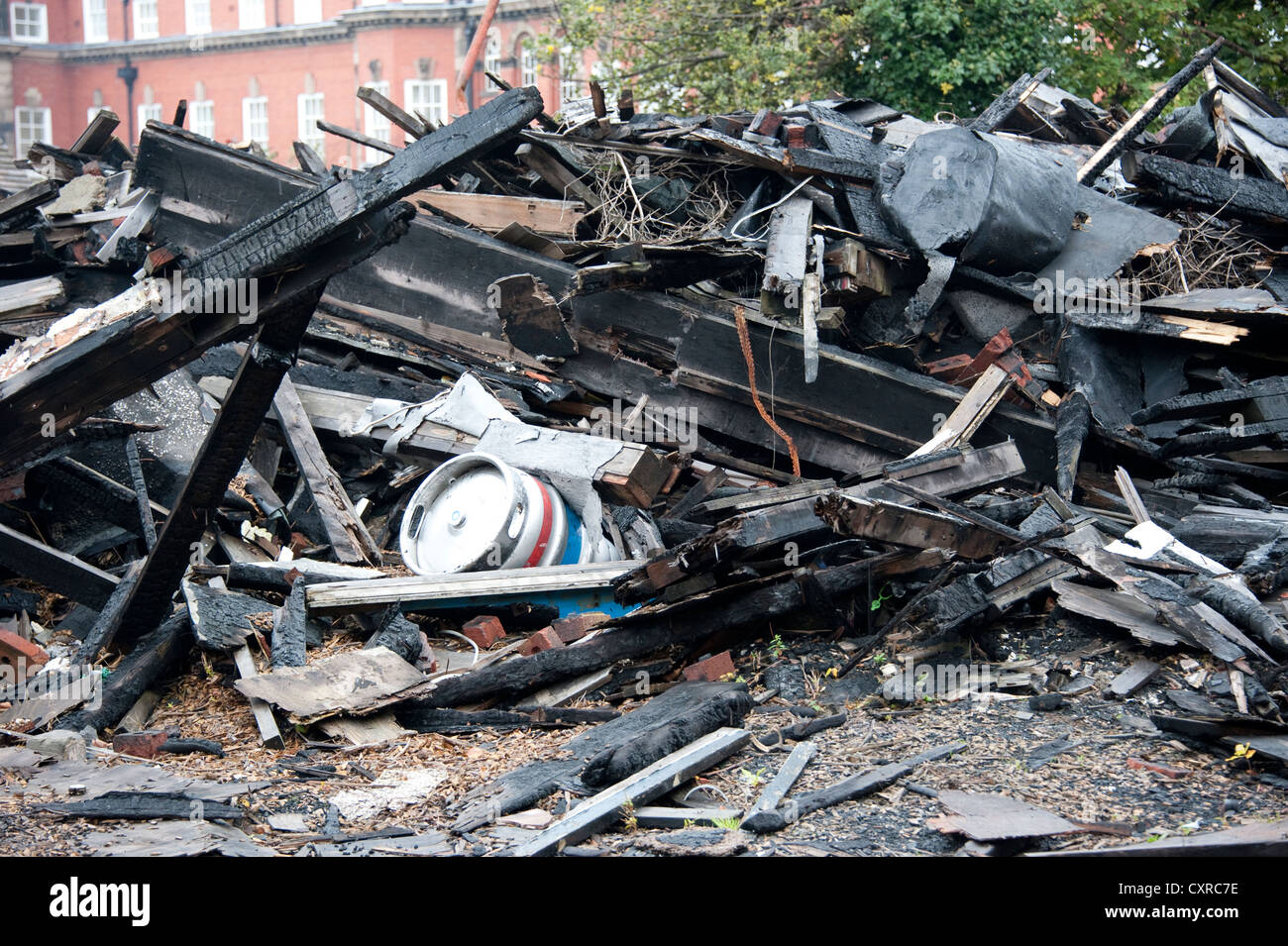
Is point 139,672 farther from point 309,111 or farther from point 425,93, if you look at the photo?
point 309,111

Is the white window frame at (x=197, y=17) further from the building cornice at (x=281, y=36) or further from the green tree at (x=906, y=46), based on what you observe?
the green tree at (x=906, y=46)

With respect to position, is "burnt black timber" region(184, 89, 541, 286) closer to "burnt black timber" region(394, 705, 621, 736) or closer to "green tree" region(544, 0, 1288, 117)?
"burnt black timber" region(394, 705, 621, 736)

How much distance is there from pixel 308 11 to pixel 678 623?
33836 millimetres

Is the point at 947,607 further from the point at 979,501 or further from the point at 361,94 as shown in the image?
the point at 361,94

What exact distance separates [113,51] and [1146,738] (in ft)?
137

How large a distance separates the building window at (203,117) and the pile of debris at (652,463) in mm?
28512

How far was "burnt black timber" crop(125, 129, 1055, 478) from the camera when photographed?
25.1ft

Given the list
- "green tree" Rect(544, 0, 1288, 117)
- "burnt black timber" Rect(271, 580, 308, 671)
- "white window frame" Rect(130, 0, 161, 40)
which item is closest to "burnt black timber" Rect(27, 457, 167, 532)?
"burnt black timber" Rect(271, 580, 308, 671)

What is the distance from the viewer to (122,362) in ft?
13.4

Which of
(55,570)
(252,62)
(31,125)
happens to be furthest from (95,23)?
(55,570)

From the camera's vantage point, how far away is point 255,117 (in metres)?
34.8

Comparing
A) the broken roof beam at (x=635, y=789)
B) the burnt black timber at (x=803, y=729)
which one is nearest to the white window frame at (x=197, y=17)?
the burnt black timber at (x=803, y=729)

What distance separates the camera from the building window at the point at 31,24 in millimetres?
37219
